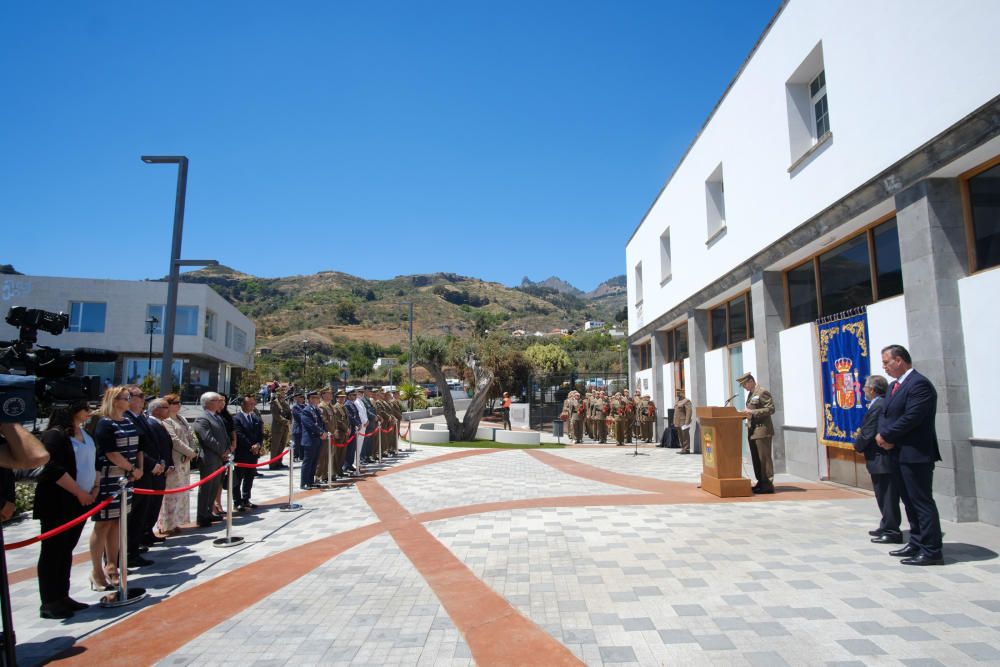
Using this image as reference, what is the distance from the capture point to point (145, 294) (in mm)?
39875

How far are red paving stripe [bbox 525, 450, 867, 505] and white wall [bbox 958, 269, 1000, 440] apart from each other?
2.68 metres

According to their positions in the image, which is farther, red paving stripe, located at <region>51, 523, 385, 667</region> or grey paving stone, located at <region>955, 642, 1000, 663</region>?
red paving stripe, located at <region>51, 523, 385, 667</region>

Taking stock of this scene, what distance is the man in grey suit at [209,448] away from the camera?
25.9ft

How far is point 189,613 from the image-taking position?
469 centimetres

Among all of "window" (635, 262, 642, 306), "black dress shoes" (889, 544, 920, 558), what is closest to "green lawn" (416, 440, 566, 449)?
"window" (635, 262, 642, 306)

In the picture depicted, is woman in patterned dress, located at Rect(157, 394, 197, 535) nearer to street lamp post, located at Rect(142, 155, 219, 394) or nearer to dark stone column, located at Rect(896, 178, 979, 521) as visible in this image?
street lamp post, located at Rect(142, 155, 219, 394)

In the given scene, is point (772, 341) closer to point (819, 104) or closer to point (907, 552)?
point (819, 104)

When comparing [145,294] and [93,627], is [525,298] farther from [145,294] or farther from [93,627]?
[93,627]

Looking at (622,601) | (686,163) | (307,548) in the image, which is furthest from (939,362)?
(686,163)

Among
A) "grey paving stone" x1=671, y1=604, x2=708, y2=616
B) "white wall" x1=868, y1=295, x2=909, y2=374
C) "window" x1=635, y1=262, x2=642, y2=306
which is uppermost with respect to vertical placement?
"window" x1=635, y1=262, x2=642, y2=306

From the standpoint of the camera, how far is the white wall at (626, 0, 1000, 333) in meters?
6.72

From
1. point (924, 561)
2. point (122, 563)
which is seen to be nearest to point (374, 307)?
point (122, 563)

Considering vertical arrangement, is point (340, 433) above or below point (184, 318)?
below

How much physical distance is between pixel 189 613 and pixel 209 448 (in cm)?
364
